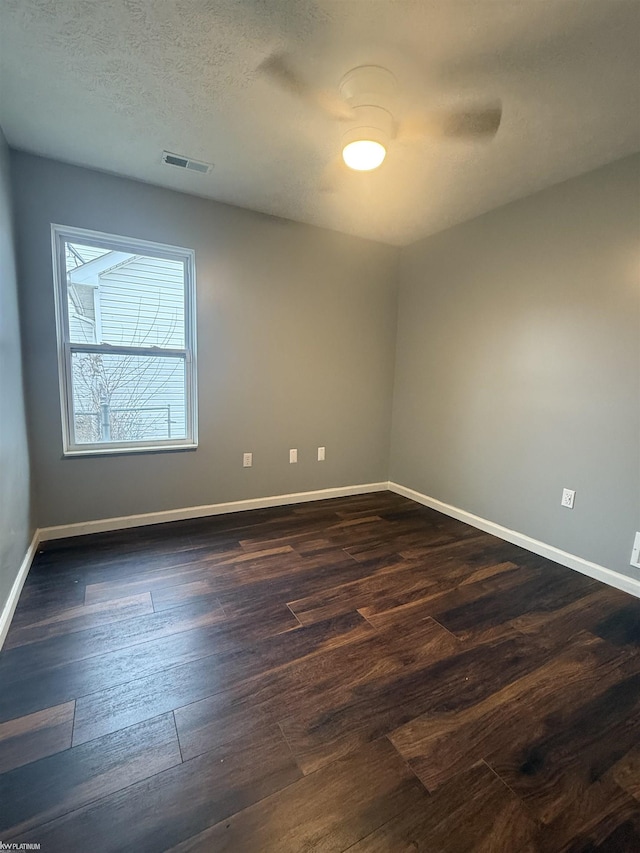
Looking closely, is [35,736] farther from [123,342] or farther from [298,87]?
[298,87]

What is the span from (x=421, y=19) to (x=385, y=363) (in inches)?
106

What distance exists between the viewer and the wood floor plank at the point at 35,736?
1.17 metres

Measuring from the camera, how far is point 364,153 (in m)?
1.87

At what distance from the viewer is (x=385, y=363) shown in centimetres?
391

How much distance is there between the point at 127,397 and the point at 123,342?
16.1 inches

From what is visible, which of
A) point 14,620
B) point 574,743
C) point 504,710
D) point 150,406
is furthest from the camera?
point 150,406

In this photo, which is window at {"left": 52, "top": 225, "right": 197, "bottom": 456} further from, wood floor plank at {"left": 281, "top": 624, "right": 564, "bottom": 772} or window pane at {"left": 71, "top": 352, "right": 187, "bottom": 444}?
wood floor plank at {"left": 281, "top": 624, "right": 564, "bottom": 772}

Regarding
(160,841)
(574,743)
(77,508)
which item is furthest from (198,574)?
(574,743)

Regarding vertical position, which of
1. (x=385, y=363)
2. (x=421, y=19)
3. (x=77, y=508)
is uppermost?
(x=421, y=19)

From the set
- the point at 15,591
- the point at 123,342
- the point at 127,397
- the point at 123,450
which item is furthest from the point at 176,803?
the point at 123,342

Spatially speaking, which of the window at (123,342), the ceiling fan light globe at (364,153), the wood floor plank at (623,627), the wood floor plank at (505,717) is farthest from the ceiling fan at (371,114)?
the wood floor plank at (623,627)

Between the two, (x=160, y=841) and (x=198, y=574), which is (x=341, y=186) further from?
(x=160, y=841)

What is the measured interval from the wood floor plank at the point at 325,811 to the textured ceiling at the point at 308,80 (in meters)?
2.55

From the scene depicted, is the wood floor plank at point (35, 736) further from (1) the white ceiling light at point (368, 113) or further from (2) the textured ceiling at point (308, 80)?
(1) the white ceiling light at point (368, 113)
